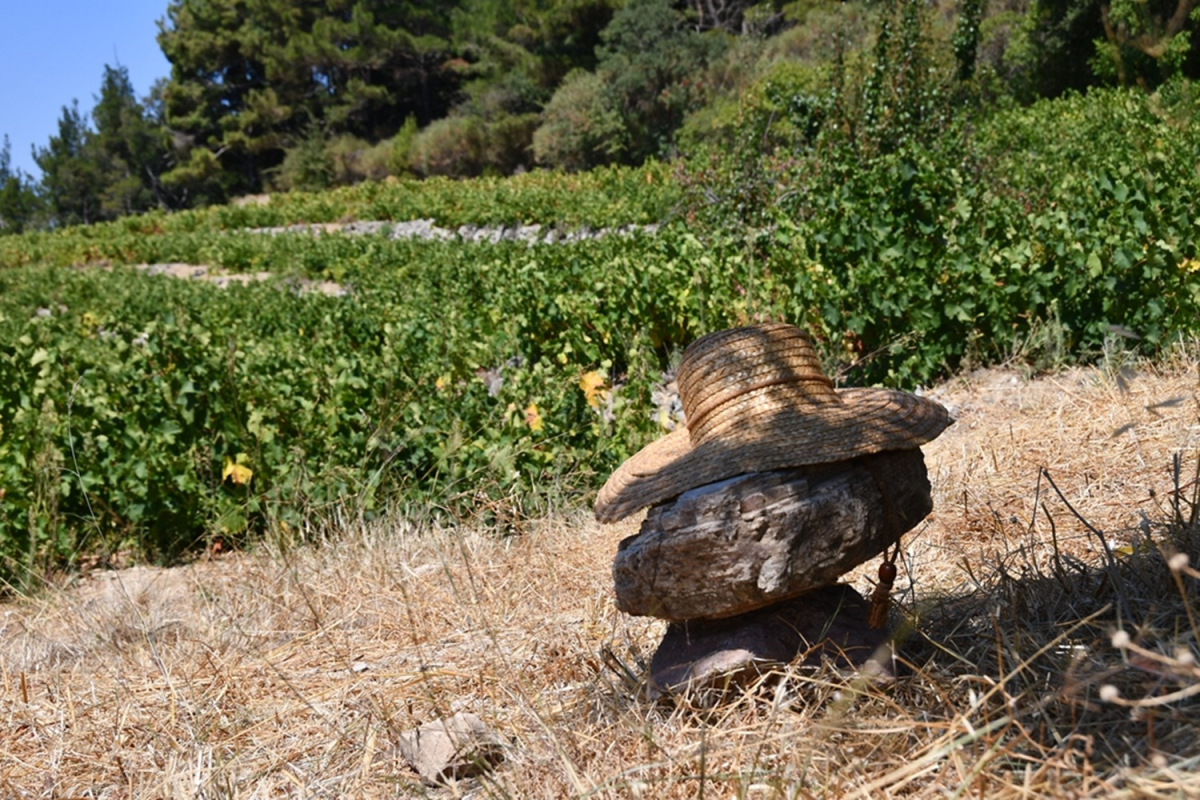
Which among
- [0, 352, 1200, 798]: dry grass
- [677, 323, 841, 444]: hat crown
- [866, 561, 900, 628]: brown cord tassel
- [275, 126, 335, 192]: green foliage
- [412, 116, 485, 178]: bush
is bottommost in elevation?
[0, 352, 1200, 798]: dry grass

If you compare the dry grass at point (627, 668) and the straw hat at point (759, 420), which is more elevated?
the straw hat at point (759, 420)

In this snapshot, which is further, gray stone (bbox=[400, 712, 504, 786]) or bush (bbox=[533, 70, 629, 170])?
bush (bbox=[533, 70, 629, 170])

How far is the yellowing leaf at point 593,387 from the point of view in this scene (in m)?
5.19

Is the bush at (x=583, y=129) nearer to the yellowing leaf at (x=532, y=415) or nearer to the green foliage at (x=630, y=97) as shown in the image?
the green foliage at (x=630, y=97)

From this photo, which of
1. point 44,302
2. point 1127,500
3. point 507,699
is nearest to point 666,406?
point 1127,500

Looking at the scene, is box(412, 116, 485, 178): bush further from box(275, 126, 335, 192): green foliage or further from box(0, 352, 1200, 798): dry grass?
box(0, 352, 1200, 798): dry grass

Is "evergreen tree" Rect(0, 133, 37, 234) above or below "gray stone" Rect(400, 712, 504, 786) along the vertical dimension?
above

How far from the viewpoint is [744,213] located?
9539 mm

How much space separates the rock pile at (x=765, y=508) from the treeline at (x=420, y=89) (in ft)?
57.4

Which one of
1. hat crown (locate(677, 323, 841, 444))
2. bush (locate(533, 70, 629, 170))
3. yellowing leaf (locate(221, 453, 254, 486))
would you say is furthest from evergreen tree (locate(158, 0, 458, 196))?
hat crown (locate(677, 323, 841, 444))

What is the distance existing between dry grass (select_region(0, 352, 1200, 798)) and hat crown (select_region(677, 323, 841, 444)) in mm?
553

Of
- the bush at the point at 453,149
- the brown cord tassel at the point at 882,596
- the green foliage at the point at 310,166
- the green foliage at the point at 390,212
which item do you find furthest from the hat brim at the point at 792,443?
the green foliage at the point at 310,166

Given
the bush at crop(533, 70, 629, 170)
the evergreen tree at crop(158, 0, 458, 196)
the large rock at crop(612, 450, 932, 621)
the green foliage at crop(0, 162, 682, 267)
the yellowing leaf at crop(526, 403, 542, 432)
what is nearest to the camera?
the large rock at crop(612, 450, 932, 621)

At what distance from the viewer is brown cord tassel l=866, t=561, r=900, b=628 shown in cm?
212
